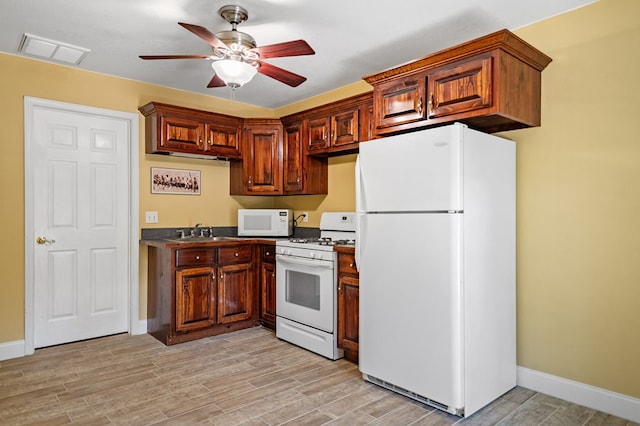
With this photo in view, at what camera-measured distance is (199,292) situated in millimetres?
3877

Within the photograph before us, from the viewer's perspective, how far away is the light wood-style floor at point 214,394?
2416 millimetres

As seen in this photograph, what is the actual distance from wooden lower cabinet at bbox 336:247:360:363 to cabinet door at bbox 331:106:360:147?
112 cm

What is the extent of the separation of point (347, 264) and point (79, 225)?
2.56 meters

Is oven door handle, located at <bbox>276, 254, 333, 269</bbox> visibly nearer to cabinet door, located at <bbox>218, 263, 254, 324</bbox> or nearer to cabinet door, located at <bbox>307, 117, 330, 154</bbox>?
cabinet door, located at <bbox>218, 263, 254, 324</bbox>

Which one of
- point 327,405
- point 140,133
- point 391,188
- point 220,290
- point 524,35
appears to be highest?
point 524,35

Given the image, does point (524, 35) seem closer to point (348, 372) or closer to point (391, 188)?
point (391, 188)

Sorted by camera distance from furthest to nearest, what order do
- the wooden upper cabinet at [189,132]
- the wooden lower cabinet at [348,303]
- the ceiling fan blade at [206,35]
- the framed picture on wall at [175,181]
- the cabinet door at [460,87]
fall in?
the framed picture on wall at [175,181], the wooden upper cabinet at [189,132], the wooden lower cabinet at [348,303], the cabinet door at [460,87], the ceiling fan blade at [206,35]

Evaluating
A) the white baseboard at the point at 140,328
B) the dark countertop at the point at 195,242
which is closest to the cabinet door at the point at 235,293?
the dark countertop at the point at 195,242

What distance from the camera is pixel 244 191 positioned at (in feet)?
15.2

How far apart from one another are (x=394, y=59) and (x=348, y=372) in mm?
2627

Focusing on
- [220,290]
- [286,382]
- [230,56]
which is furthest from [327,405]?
[230,56]

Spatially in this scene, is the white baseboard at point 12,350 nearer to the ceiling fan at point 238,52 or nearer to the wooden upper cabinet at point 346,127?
the ceiling fan at point 238,52

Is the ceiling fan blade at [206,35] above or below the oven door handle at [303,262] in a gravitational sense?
above

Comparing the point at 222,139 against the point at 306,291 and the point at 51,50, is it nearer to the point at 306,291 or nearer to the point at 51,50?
the point at 51,50
